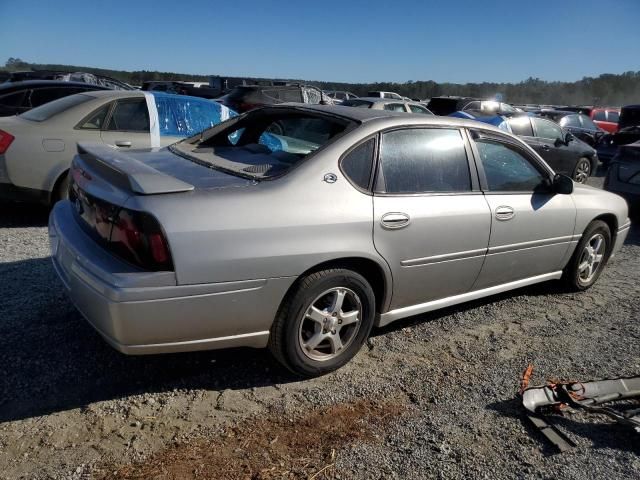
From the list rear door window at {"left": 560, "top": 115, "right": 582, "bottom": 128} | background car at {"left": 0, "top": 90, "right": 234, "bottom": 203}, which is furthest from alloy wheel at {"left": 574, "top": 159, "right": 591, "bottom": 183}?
background car at {"left": 0, "top": 90, "right": 234, "bottom": 203}

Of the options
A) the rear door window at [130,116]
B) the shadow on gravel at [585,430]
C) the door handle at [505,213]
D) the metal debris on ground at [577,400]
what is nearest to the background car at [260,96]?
the rear door window at [130,116]

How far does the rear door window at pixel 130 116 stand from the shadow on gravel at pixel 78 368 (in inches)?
112

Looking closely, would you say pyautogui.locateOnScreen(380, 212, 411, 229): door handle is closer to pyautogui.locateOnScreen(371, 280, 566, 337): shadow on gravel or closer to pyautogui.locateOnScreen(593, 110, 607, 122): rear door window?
pyautogui.locateOnScreen(371, 280, 566, 337): shadow on gravel

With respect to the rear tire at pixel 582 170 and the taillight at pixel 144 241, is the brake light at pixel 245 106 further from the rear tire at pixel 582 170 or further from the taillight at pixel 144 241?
the taillight at pixel 144 241

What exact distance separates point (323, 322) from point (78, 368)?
140 centimetres

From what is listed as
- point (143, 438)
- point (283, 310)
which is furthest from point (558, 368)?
point (143, 438)

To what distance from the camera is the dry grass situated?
2221 millimetres

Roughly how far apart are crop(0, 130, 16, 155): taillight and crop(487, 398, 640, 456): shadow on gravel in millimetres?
4944

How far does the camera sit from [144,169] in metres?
2.70

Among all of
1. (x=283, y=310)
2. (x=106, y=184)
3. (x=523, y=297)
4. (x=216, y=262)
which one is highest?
(x=106, y=184)

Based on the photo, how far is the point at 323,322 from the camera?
2.92 m

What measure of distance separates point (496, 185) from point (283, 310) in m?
1.90

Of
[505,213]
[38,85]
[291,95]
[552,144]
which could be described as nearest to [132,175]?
[505,213]

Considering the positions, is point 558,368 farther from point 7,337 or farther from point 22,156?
point 22,156
